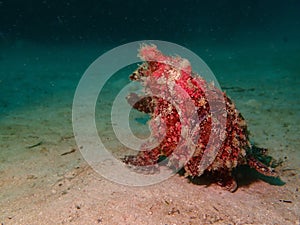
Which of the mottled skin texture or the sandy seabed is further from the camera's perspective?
the mottled skin texture

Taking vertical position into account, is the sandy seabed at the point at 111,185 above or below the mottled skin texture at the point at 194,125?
below

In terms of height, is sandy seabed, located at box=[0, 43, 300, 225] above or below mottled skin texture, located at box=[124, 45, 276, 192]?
below

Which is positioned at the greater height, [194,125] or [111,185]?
[194,125]

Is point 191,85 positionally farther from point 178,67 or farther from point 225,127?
point 225,127

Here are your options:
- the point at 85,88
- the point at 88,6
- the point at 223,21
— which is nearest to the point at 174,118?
the point at 85,88

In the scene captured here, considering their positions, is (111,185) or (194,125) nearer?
(194,125)
